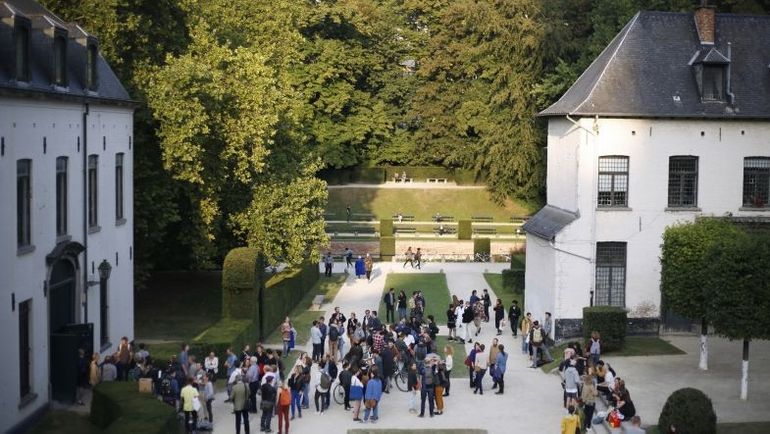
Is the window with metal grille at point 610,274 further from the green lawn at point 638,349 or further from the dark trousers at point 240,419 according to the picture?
the dark trousers at point 240,419

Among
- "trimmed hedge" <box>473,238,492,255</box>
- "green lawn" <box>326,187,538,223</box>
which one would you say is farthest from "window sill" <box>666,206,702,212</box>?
"green lawn" <box>326,187,538,223</box>

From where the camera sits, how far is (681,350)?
3300 cm

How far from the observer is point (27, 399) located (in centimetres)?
2295

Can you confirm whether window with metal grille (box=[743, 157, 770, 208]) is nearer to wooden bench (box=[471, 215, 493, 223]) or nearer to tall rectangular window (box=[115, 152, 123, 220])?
tall rectangular window (box=[115, 152, 123, 220])

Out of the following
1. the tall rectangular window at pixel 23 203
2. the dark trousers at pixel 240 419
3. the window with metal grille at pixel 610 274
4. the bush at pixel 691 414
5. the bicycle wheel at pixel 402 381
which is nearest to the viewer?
the bush at pixel 691 414

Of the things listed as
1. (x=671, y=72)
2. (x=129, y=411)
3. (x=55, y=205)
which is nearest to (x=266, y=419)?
(x=129, y=411)

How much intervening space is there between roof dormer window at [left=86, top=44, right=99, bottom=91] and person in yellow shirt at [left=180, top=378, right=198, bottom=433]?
9633mm

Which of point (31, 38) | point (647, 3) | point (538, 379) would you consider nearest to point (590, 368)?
point (538, 379)

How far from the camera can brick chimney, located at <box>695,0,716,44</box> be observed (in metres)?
35.9

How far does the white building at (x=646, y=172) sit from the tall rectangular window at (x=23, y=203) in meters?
18.1

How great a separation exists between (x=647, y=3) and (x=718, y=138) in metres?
15.2

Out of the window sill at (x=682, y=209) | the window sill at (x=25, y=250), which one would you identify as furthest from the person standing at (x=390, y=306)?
the window sill at (x=25, y=250)

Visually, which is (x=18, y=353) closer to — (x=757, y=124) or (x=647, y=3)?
(x=757, y=124)

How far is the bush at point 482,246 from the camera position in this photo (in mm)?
59625
